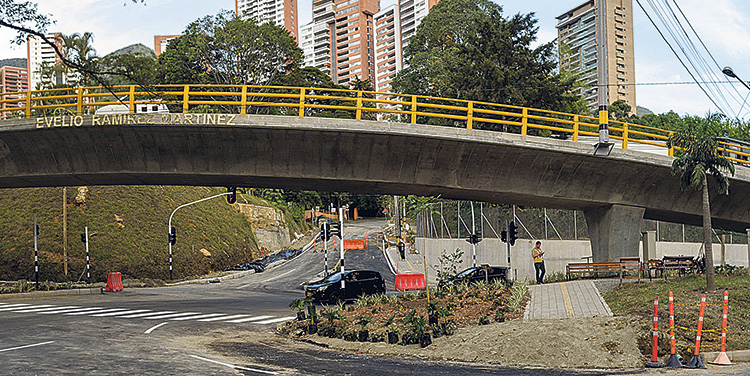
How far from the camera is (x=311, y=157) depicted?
76.3ft

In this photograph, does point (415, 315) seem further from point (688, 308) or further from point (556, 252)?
point (556, 252)

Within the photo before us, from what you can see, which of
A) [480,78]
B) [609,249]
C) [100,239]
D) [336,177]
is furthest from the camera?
[480,78]

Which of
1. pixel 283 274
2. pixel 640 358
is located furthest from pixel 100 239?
pixel 640 358

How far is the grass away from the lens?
12834 mm

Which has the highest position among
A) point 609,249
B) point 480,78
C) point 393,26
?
point 393,26

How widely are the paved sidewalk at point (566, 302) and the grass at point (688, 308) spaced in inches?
16.5

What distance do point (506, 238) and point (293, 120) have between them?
13.7m

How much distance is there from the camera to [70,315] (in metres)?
22.0

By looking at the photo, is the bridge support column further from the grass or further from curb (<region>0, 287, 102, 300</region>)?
curb (<region>0, 287, 102, 300</region>)

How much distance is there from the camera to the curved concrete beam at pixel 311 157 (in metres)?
22.5

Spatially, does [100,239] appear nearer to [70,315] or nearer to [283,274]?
[283,274]

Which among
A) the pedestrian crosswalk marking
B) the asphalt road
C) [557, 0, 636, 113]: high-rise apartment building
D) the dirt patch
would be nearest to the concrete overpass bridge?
the pedestrian crosswalk marking

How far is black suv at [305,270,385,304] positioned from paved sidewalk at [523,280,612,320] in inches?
302

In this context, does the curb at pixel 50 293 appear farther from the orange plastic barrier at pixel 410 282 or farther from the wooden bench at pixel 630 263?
the wooden bench at pixel 630 263
